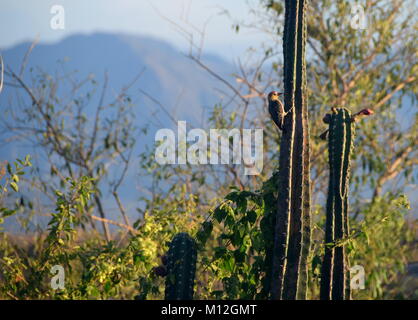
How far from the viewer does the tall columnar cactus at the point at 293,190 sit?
3986mm

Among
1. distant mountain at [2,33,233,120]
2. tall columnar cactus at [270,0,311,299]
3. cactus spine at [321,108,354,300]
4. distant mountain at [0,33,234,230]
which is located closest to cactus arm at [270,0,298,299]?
tall columnar cactus at [270,0,311,299]

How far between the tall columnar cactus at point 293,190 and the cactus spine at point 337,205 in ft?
0.95

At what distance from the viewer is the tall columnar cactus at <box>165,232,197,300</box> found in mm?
4098

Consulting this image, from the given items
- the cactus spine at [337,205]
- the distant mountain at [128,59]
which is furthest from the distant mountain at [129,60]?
the cactus spine at [337,205]

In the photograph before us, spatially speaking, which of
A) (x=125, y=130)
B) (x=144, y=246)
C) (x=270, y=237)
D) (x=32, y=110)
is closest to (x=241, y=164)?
(x=125, y=130)

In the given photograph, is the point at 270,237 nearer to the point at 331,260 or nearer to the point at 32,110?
the point at 331,260

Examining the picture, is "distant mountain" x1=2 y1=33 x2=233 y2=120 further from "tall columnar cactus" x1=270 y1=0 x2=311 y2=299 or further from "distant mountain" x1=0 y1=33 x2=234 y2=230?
"tall columnar cactus" x1=270 y1=0 x2=311 y2=299

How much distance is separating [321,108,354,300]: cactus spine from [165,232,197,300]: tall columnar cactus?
0.79 m

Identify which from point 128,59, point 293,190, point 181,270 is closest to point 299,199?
point 293,190

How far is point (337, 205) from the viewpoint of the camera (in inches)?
169

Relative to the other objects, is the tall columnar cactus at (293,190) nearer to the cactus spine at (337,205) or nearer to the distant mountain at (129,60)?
the cactus spine at (337,205)

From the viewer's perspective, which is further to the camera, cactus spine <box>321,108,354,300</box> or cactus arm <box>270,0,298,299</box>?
cactus spine <box>321,108,354,300</box>
